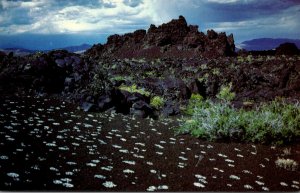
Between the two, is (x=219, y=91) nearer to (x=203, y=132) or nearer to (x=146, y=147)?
(x=203, y=132)

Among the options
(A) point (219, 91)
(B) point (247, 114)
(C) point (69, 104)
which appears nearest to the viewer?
(B) point (247, 114)

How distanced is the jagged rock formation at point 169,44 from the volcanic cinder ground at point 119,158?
13716 mm

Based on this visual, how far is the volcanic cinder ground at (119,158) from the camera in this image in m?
6.40

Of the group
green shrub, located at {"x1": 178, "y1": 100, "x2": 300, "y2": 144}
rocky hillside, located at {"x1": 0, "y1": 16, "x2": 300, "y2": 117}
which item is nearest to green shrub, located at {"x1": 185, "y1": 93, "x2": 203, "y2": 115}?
rocky hillside, located at {"x1": 0, "y1": 16, "x2": 300, "y2": 117}

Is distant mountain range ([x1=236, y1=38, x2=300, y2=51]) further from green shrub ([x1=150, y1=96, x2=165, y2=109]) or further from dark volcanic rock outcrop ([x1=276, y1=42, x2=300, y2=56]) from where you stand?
dark volcanic rock outcrop ([x1=276, y1=42, x2=300, y2=56])

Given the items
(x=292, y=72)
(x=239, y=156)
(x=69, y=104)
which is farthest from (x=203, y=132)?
(x=292, y=72)

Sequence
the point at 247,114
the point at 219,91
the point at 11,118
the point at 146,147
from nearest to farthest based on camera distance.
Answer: the point at 146,147 < the point at 11,118 < the point at 247,114 < the point at 219,91

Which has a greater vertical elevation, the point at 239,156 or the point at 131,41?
the point at 131,41

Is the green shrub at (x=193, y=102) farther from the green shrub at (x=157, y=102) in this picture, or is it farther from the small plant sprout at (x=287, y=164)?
the small plant sprout at (x=287, y=164)

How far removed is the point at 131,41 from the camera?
75.9 ft

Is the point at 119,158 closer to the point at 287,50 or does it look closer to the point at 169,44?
the point at 287,50

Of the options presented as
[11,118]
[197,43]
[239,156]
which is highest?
[197,43]

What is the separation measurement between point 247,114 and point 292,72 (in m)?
5.47

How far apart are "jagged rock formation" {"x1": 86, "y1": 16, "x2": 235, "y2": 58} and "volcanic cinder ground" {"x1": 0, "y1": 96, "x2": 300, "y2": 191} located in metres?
13.7
